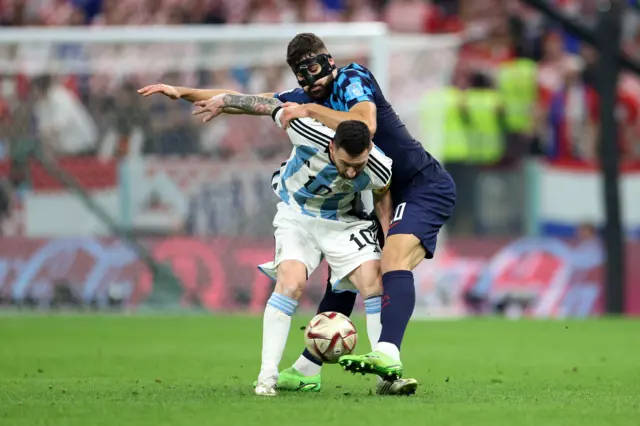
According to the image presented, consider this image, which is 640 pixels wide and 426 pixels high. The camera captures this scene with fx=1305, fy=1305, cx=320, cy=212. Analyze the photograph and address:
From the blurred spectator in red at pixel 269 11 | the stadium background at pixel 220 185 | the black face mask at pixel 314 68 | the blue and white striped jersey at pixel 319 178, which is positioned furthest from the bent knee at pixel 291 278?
the blurred spectator in red at pixel 269 11

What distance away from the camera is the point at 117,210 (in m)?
17.2

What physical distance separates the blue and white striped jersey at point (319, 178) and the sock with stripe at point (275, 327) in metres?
0.65

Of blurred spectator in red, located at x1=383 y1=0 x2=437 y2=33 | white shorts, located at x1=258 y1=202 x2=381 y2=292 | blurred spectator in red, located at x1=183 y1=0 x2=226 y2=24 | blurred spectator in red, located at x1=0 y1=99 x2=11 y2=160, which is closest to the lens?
white shorts, located at x1=258 y1=202 x2=381 y2=292

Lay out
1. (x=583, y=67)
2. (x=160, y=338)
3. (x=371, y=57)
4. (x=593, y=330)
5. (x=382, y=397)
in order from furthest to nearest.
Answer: (x=583, y=67) < (x=371, y=57) < (x=593, y=330) < (x=160, y=338) < (x=382, y=397)

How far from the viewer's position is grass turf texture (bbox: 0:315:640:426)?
6.46 metres

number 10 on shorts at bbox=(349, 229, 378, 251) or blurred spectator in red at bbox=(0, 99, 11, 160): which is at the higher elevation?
blurred spectator in red at bbox=(0, 99, 11, 160)

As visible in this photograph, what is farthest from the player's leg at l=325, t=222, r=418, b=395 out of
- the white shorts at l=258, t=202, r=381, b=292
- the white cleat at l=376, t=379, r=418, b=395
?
the white cleat at l=376, t=379, r=418, b=395

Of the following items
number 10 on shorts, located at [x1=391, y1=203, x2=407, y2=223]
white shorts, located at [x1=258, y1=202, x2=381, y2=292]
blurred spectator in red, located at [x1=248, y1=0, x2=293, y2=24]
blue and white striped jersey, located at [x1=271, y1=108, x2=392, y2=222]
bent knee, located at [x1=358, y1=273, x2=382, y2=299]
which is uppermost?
blurred spectator in red, located at [x1=248, y1=0, x2=293, y2=24]

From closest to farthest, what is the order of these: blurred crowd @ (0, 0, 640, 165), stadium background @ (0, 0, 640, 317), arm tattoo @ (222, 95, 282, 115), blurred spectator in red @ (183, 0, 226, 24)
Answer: arm tattoo @ (222, 95, 282, 115) → stadium background @ (0, 0, 640, 317) → blurred crowd @ (0, 0, 640, 165) → blurred spectator in red @ (183, 0, 226, 24)

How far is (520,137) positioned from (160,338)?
6555 millimetres

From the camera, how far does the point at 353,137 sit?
7.33 m

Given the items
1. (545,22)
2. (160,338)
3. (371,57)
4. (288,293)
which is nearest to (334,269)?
(288,293)

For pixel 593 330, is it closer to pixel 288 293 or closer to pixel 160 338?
pixel 160 338

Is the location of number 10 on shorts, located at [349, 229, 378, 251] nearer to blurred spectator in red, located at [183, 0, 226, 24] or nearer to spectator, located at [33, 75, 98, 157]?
spectator, located at [33, 75, 98, 157]
